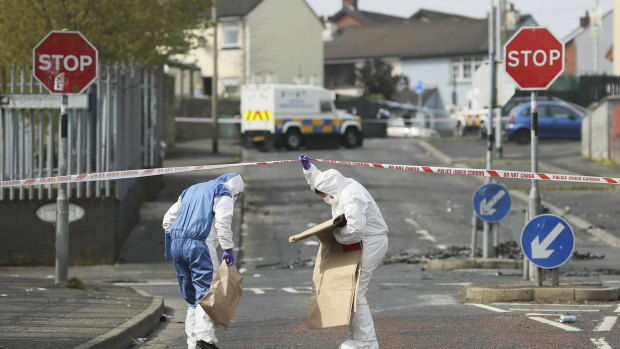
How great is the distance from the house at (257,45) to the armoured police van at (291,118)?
656 inches

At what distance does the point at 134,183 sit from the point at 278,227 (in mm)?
3013

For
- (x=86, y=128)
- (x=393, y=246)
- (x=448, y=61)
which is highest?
(x=448, y=61)

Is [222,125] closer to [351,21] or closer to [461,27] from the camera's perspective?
[461,27]

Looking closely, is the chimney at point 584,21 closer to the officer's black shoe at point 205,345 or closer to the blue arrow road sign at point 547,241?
the blue arrow road sign at point 547,241

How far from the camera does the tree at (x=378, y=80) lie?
66750 millimetres

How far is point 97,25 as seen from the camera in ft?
68.9

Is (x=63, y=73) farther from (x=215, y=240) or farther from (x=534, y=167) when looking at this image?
(x=534, y=167)

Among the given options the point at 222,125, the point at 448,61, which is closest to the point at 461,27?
the point at 448,61

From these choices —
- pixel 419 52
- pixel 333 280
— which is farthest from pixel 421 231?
pixel 419 52

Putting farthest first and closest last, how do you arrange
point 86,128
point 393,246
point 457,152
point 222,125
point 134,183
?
1. point 222,125
2. point 457,152
3. point 134,183
4. point 393,246
5. point 86,128

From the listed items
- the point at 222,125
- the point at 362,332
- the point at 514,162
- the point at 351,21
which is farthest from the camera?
the point at 351,21

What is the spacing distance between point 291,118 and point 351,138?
2.49 m

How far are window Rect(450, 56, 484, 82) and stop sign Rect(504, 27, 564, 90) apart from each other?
5781cm

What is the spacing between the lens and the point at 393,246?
2009 centimetres
